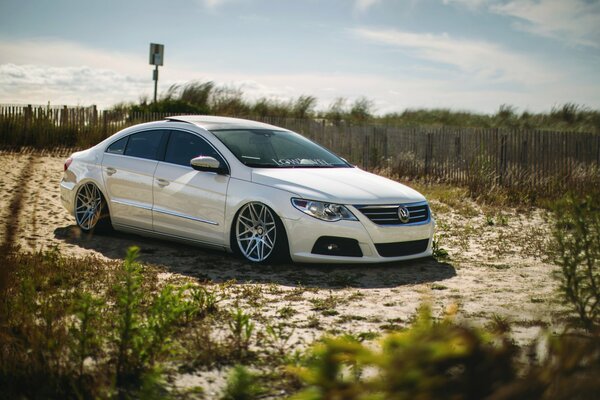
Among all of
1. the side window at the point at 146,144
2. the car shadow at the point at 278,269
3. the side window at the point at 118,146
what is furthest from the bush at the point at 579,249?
the side window at the point at 118,146

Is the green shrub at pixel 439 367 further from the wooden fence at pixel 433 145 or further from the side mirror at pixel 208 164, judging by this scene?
the wooden fence at pixel 433 145

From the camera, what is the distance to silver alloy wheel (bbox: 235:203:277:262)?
25.8 ft

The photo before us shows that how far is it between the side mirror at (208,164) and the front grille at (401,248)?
6.67ft

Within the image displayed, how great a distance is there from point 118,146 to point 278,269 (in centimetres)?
333

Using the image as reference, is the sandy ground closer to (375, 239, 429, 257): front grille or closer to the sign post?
(375, 239, 429, 257): front grille

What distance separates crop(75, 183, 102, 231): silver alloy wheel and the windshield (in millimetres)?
2142

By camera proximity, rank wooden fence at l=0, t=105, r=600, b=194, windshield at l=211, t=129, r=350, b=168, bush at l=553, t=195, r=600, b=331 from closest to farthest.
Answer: bush at l=553, t=195, r=600, b=331 < windshield at l=211, t=129, r=350, b=168 < wooden fence at l=0, t=105, r=600, b=194

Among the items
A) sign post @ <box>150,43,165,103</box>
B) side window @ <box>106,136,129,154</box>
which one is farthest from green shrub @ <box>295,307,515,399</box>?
sign post @ <box>150,43,165,103</box>

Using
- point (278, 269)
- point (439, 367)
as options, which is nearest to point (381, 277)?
point (278, 269)

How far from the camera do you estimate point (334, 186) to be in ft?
25.8

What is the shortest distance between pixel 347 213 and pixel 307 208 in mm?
431

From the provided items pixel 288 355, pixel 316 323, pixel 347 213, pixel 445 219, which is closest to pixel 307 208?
pixel 347 213

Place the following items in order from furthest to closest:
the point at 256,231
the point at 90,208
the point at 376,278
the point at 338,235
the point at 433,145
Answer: the point at 433,145 → the point at 90,208 → the point at 256,231 → the point at 338,235 → the point at 376,278

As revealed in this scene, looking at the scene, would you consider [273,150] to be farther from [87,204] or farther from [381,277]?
[87,204]
